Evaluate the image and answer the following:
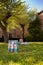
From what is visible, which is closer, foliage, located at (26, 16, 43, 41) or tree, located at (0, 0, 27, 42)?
tree, located at (0, 0, 27, 42)

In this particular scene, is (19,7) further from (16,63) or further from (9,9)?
(16,63)

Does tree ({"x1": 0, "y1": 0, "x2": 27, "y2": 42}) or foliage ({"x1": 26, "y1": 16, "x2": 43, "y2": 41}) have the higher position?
tree ({"x1": 0, "y1": 0, "x2": 27, "y2": 42})

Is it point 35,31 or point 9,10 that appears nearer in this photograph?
point 9,10

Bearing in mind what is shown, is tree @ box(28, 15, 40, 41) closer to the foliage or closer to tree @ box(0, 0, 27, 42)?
the foliage

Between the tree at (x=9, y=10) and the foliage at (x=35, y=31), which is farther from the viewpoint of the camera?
the foliage at (x=35, y=31)

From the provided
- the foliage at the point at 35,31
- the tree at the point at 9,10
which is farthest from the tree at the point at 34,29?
the tree at the point at 9,10

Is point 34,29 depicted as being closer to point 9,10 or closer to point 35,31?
point 35,31

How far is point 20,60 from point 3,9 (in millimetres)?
16561

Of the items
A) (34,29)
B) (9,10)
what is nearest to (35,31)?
(34,29)

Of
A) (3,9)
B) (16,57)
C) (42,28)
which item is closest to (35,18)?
(42,28)

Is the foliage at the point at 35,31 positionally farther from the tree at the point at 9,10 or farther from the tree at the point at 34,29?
the tree at the point at 9,10

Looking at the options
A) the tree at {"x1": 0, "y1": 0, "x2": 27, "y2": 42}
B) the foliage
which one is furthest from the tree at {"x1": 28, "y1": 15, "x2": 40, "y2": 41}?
the tree at {"x1": 0, "y1": 0, "x2": 27, "y2": 42}

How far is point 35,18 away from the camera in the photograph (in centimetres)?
3819

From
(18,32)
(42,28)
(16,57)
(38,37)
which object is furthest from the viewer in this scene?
(18,32)
